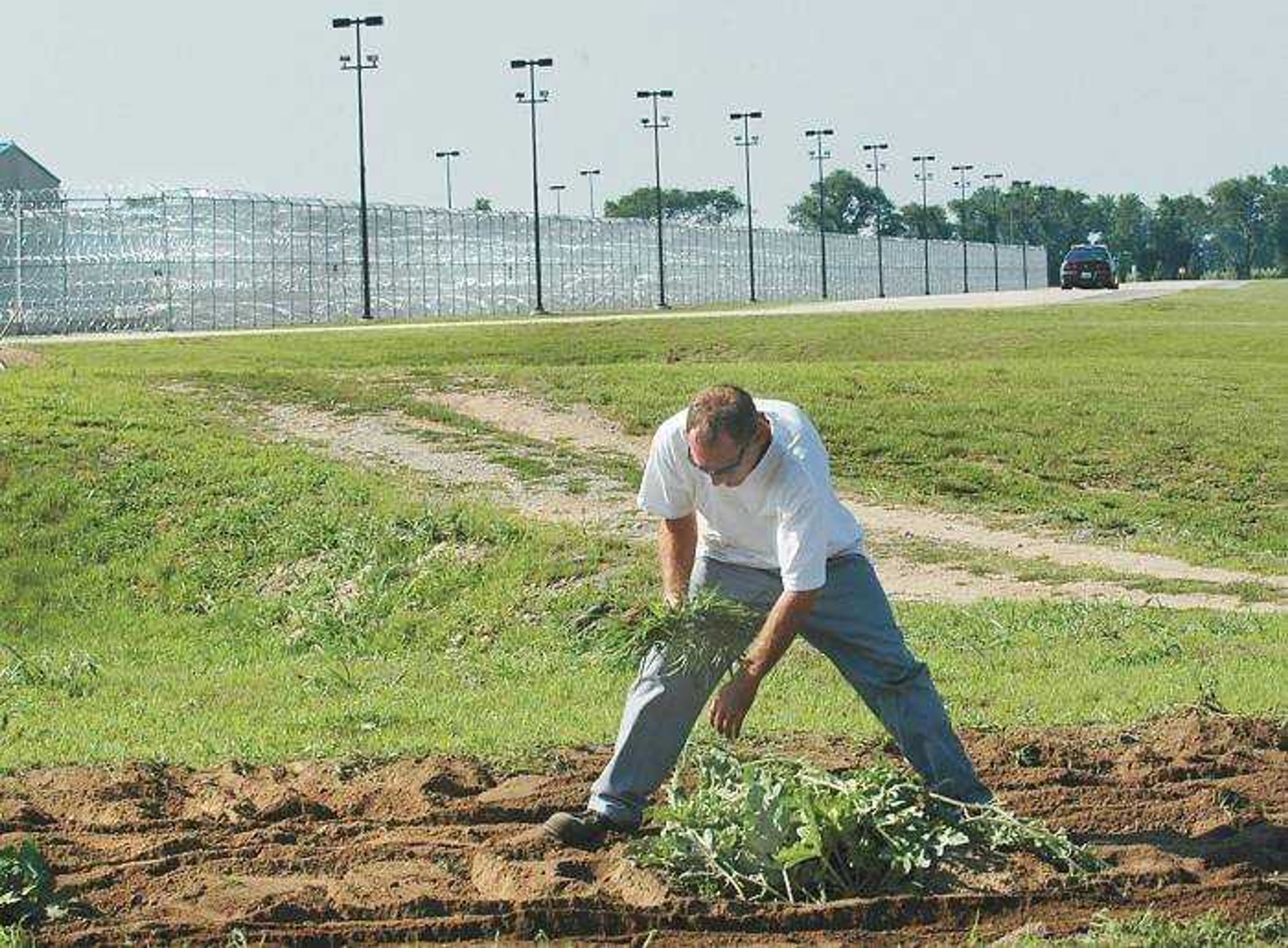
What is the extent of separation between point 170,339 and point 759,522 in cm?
3721

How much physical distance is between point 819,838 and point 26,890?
2599mm

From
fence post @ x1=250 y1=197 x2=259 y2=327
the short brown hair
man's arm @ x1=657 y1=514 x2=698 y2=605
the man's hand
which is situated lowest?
the man's hand

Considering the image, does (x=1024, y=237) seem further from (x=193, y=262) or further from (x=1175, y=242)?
(x=193, y=262)

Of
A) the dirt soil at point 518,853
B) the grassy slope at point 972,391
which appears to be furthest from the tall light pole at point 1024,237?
the dirt soil at point 518,853

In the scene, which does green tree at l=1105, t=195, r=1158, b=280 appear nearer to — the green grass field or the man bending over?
the green grass field

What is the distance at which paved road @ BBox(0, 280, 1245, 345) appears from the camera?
48312 millimetres

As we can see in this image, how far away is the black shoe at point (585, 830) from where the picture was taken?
27.2 ft

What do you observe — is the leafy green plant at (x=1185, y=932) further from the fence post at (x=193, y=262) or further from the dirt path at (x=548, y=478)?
the fence post at (x=193, y=262)

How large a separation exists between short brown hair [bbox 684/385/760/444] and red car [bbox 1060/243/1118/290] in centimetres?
8273

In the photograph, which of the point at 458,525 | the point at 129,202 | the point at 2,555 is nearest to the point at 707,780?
the point at 458,525

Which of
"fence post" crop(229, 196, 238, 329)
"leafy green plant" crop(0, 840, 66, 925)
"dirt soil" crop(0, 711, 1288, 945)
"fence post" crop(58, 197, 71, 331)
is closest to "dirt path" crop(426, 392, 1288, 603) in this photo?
"dirt soil" crop(0, 711, 1288, 945)

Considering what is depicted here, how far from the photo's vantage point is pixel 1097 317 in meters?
51.4

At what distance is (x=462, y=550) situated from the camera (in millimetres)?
18391

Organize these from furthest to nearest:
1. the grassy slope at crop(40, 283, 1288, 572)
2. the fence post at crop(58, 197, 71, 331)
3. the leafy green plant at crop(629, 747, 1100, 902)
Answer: the fence post at crop(58, 197, 71, 331), the grassy slope at crop(40, 283, 1288, 572), the leafy green plant at crop(629, 747, 1100, 902)
